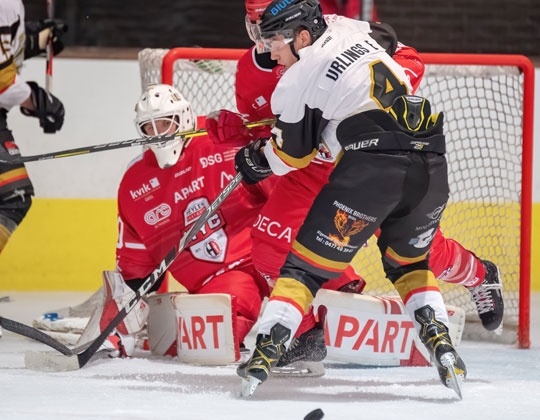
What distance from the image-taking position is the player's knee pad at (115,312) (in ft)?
12.4

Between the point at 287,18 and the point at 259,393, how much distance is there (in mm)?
925

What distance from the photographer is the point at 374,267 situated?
15.3 ft

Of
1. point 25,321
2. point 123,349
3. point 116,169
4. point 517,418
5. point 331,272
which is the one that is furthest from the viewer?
point 116,169

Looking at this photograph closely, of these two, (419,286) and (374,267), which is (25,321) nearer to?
(374,267)

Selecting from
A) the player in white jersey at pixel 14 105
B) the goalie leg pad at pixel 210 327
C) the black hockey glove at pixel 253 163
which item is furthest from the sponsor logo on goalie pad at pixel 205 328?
the player in white jersey at pixel 14 105

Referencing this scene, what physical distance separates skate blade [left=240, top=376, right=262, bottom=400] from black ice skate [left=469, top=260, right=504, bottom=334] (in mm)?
1066

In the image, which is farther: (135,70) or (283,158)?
(135,70)

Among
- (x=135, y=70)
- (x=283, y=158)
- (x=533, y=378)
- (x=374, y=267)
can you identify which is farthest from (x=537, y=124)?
(x=283, y=158)

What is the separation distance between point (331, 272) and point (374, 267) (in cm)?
159

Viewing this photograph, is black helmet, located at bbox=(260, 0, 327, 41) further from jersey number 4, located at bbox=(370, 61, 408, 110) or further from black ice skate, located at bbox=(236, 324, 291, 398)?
black ice skate, located at bbox=(236, 324, 291, 398)

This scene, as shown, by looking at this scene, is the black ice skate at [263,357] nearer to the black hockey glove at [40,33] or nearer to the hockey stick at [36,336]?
the hockey stick at [36,336]

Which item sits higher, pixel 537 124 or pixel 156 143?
pixel 156 143

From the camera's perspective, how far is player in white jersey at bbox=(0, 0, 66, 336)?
4371 mm

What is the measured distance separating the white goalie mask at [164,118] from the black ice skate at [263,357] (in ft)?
3.15
